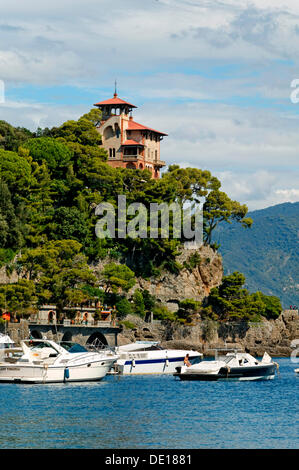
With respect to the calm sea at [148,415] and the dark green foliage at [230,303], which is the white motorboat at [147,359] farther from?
the dark green foliage at [230,303]

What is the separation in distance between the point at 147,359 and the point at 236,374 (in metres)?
7.84

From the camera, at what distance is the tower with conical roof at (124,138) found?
4048 inches

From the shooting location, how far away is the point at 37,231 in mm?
84562

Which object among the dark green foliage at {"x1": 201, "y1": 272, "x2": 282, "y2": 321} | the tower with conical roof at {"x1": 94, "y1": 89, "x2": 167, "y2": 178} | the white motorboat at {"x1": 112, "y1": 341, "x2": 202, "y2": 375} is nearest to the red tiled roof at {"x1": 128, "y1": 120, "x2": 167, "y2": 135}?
the tower with conical roof at {"x1": 94, "y1": 89, "x2": 167, "y2": 178}

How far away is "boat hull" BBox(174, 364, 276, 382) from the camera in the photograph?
57.3 m

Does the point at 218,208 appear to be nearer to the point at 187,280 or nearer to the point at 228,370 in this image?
the point at 187,280

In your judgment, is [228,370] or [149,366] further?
[149,366]

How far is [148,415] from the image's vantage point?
39969 mm

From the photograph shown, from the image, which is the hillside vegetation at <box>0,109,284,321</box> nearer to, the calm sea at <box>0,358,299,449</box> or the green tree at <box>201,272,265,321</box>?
the green tree at <box>201,272,265,321</box>

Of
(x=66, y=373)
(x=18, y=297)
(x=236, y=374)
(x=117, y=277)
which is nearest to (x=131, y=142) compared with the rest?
(x=117, y=277)

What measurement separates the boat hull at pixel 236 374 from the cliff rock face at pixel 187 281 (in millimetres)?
34725

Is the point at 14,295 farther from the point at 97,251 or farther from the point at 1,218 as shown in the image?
the point at 97,251

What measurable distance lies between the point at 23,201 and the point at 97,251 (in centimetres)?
1030
